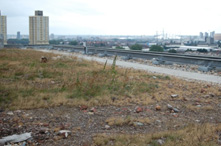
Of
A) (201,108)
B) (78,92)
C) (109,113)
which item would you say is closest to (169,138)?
(109,113)

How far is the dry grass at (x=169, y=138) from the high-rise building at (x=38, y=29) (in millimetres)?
67930

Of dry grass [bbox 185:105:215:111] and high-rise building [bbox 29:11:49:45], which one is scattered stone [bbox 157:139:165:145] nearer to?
dry grass [bbox 185:105:215:111]

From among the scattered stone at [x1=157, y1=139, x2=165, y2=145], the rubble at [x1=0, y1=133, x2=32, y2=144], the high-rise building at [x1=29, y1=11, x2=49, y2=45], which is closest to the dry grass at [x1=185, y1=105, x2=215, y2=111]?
the scattered stone at [x1=157, y1=139, x2=165, y2=145]

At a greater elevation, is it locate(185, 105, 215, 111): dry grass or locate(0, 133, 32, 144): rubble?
locate(185, 105, 215, 111): dry grass

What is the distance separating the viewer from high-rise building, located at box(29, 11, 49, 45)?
7006cm

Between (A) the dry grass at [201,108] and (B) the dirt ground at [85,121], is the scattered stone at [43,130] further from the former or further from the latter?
(A) the dry grass at [201,108]

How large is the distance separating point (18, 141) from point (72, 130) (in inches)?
46.6

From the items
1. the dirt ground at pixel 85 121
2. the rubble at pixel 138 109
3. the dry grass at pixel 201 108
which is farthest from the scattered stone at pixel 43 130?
the dry grass at pixel 201 108

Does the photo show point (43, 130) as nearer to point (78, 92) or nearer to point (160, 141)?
point (160, 141)

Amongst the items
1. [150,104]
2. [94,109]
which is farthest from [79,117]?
[150,104]

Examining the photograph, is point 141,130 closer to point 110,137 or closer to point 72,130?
point 110,137

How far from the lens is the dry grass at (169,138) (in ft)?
15.7

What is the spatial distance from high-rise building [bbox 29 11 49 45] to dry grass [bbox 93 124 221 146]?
2674 inches

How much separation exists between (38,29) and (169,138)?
70350 millimetres
